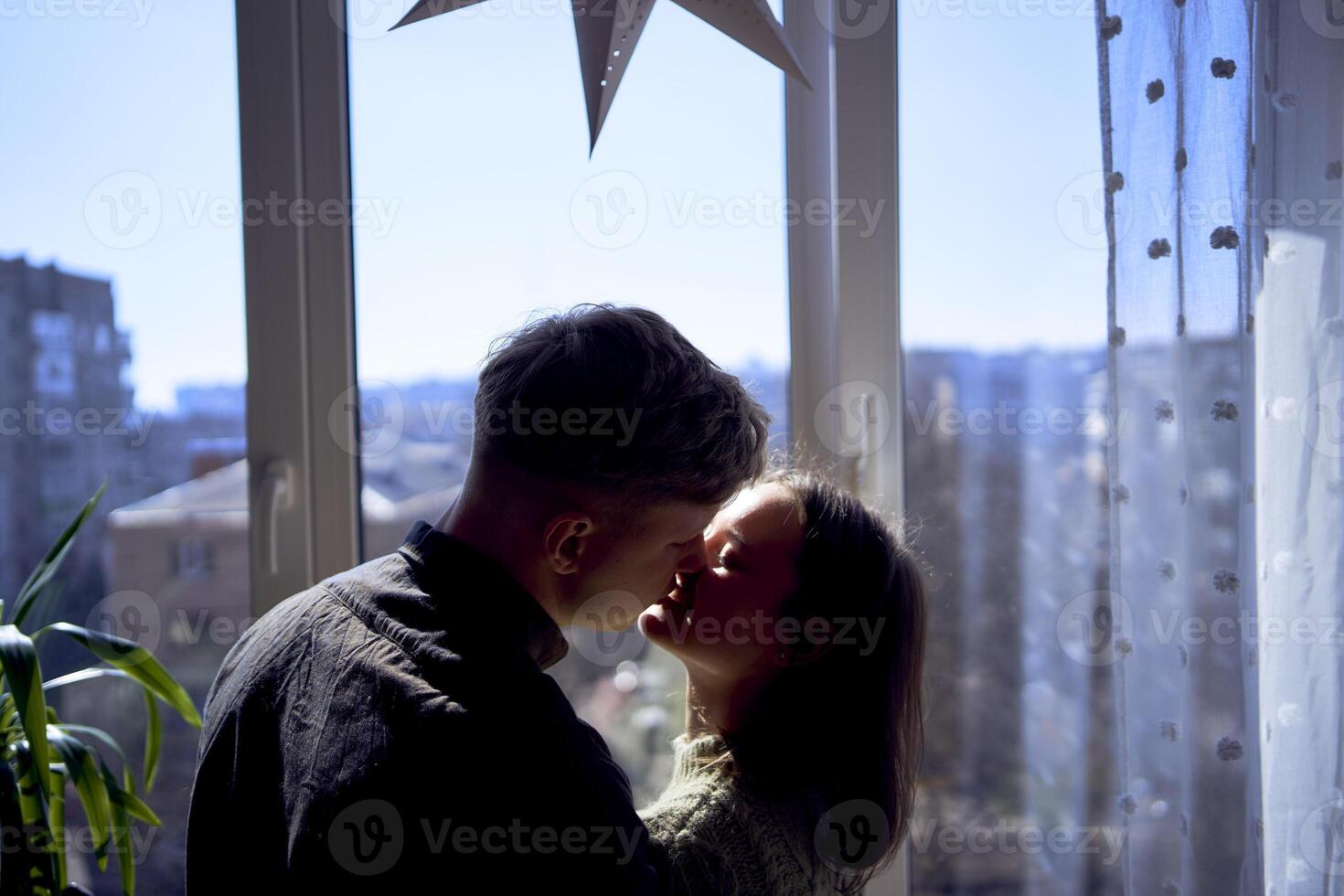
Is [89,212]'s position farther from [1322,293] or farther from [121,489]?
[1322,293]

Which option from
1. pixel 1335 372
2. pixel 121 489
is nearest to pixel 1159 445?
pixel 1335 372

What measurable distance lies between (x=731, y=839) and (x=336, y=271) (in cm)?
114

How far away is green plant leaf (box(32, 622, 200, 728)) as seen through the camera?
1.22m

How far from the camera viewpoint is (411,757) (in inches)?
30.1

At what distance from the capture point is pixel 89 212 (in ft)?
5.10

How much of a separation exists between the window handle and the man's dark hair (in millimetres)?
726

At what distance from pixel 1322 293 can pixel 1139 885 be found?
3.32 feet

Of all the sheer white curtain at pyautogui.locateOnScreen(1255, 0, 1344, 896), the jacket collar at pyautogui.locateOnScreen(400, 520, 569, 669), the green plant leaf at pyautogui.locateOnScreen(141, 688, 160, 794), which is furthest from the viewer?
the sheer white curtain at pyautogui.locateOnScreen(1255, 0, 1344, 896)

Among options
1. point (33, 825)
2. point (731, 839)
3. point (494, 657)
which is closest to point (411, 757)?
point (494, 657)

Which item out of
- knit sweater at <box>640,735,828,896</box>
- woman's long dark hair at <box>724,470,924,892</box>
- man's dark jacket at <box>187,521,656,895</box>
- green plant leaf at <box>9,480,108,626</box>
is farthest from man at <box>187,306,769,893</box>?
green plant leaf at <box>9,480,108,626</box>

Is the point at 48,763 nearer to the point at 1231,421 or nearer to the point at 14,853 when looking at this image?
the point at 14,853

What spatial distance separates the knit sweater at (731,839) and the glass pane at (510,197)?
0.69 metres

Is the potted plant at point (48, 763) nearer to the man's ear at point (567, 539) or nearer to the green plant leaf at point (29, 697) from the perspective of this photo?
the green plant leaf at point (29, 697)

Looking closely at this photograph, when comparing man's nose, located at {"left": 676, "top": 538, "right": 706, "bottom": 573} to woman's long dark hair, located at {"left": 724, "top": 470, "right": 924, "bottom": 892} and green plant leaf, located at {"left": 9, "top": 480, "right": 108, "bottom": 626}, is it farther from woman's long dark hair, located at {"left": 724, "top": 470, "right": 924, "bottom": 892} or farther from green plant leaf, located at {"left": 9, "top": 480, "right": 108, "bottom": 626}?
green plant leaf, located at {"left": 9, "top": 480, "right": 108, "bottom": 626}
